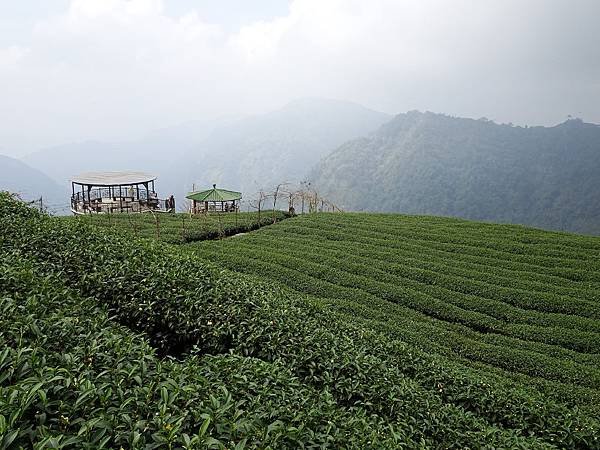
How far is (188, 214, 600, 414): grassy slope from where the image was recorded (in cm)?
730

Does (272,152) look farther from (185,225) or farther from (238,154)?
(185,225)

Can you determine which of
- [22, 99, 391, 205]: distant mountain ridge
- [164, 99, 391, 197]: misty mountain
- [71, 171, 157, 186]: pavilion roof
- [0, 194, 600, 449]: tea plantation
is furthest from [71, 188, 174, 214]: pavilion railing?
[22, 99, 391, 205]: distant mountain ridge

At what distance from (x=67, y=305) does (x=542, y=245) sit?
12.7 meters

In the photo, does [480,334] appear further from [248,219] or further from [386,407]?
[248,219]

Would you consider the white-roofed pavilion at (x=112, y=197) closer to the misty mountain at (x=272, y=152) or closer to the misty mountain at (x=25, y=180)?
the misty mountain at (x=272, y=152)

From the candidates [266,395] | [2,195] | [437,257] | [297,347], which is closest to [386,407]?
[297,347]

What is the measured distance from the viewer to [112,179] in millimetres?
22531

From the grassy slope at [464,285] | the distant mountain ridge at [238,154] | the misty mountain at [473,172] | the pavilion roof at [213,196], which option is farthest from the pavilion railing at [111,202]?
the distant mountain ridge at [238,154]

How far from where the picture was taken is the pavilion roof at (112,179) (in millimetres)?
21344

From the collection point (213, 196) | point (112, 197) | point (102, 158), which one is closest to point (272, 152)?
point (102, 158)

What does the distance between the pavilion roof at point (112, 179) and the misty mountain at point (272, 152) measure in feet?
190

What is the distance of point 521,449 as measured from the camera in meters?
3.99

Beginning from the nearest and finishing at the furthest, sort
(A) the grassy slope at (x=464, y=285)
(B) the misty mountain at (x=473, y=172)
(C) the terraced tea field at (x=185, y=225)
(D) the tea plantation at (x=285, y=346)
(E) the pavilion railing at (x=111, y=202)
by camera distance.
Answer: (D) the tea plantation at (x=285, y=346), (A) the grassy slope at (x=464, y=285), (C) the terraced tea field at (x=185, y=225), (E) the pavilion railing at (x=111, y=202), (B) the misty mountain at (x=473, y=172)

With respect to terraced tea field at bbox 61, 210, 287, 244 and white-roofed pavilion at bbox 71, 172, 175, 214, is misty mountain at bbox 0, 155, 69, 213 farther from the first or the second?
terraced tea field at bbox 61, 210, 287, 244
